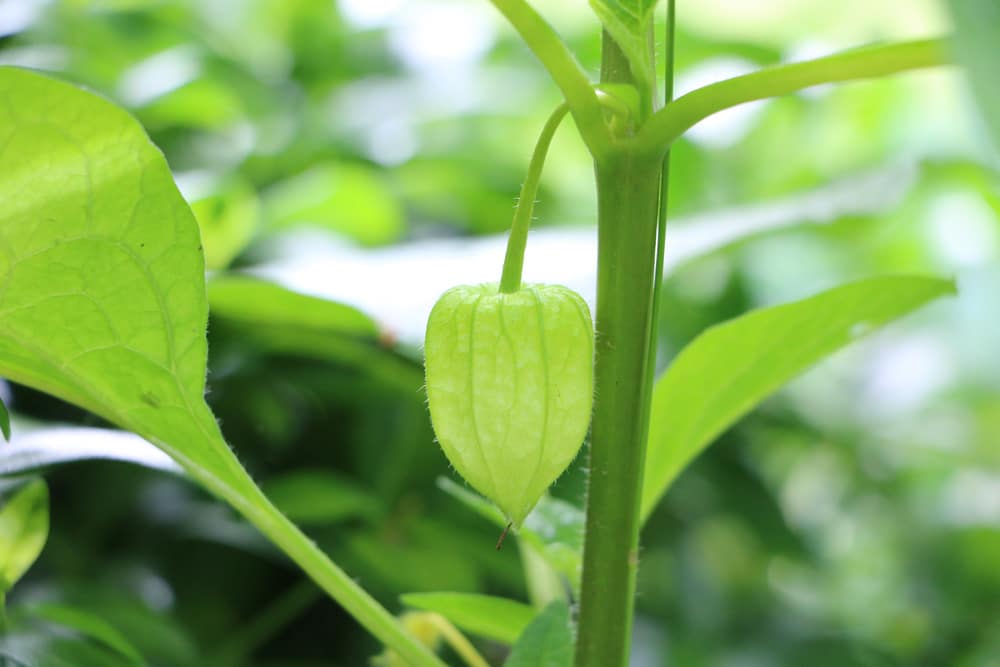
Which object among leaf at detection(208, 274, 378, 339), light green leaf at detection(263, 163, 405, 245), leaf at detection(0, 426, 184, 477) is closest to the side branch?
leaf at detection(0, 426, 184, 477)

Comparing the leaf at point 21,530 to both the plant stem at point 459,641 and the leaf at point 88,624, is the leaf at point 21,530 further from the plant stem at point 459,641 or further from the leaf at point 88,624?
the plant stem at point 459,641

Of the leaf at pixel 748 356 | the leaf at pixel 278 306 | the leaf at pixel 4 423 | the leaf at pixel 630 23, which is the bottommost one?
the leaf at pixel 4 423

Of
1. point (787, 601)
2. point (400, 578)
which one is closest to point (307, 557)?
point (400, 578)

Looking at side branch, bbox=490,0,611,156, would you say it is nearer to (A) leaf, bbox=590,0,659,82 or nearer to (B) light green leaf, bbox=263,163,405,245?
(A) leaf, bbox=590,0,659,82

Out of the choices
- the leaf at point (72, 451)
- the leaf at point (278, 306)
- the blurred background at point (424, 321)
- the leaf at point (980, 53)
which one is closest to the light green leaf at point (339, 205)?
the blurred background at point (424, 321)

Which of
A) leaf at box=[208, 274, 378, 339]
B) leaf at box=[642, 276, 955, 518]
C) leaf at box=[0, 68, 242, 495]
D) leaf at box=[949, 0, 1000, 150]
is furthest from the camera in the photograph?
leaf at box=[208, 274, 378, 339]

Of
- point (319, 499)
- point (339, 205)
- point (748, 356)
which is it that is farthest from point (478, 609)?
point (339, 205)

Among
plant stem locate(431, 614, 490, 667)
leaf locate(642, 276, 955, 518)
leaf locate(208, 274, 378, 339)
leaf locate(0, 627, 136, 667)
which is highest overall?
leaf locate(642, 276, 955, 518)

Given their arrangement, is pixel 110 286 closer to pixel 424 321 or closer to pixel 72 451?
pixel 72 451
